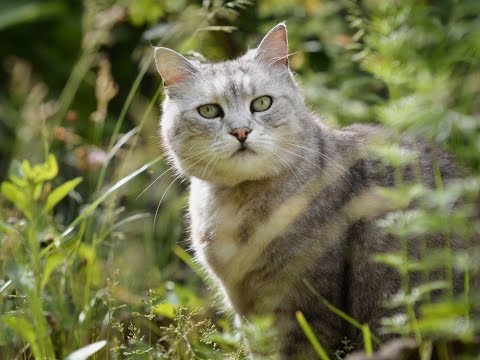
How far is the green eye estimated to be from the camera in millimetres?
2762

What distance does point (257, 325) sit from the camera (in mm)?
2133

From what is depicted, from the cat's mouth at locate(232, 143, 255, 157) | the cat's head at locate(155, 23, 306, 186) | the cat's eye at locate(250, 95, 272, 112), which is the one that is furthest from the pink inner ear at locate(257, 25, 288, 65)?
the cat's mouth at locate(232, 143, 255, 157)

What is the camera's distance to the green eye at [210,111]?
9.06 feet

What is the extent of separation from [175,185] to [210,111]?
63.1 inches

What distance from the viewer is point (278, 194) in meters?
2.71

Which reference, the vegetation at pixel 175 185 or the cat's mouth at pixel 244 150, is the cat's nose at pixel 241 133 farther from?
the vegetation at pixel 175 185

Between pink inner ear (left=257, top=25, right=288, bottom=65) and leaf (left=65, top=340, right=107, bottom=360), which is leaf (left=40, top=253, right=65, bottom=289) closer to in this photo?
leaf (left=65, top=340, right=107, bottom=360)

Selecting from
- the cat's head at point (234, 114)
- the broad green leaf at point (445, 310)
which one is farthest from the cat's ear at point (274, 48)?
the broad green leaf at point (445, 310)

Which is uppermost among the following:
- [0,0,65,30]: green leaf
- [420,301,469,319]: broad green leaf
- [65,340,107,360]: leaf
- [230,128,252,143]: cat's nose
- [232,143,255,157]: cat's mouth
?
[0,0,65,30]: green leaf

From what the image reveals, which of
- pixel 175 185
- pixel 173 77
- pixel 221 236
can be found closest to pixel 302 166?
pixel 221 236

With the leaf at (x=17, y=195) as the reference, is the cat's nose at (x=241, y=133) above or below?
above

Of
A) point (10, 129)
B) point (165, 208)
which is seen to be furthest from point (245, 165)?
point (10, 129)

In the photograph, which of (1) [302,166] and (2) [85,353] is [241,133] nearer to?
(1) [302,166]

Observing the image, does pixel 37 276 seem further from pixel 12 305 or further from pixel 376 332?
pixel 376 332
